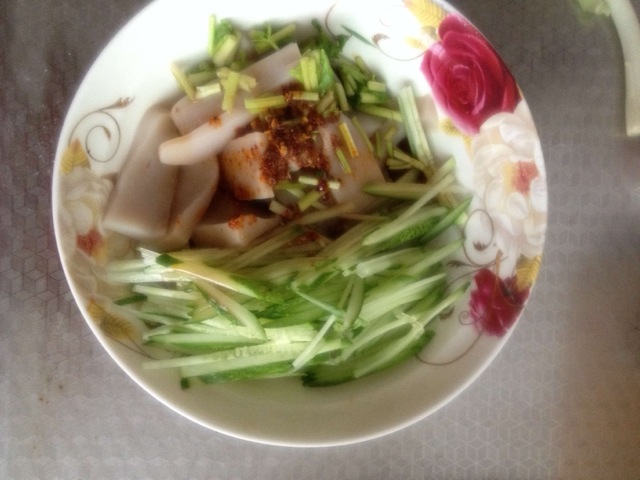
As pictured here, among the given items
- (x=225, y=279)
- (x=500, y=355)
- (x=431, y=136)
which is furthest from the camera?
(x=500, y=355)

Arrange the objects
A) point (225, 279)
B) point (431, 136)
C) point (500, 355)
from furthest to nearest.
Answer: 1. point (500, 355)
2. point (431, 136)
3. point (225, 279)

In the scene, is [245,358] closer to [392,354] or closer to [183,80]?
[392,354]

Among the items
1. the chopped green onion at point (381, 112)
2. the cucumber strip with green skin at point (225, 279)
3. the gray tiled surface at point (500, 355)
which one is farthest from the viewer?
the gray tiled surface at point (500, 355)

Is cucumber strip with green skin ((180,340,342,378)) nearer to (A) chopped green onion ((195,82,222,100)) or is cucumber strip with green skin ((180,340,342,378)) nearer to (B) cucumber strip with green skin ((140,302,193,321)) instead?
(B) cucumber strip with green skin ((140,302,193,321))

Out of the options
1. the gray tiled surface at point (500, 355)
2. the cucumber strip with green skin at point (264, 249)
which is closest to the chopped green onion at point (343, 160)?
the cucumber strip with green skin at point (264, 249)

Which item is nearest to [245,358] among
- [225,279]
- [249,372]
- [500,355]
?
[249,372]

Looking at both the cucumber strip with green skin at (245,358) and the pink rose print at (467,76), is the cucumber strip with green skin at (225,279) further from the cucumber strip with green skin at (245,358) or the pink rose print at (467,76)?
the pink rose print at (467,76)

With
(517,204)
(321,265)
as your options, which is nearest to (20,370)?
(321,265)

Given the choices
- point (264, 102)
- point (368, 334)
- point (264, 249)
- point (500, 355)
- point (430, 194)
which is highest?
point (264, 102)
